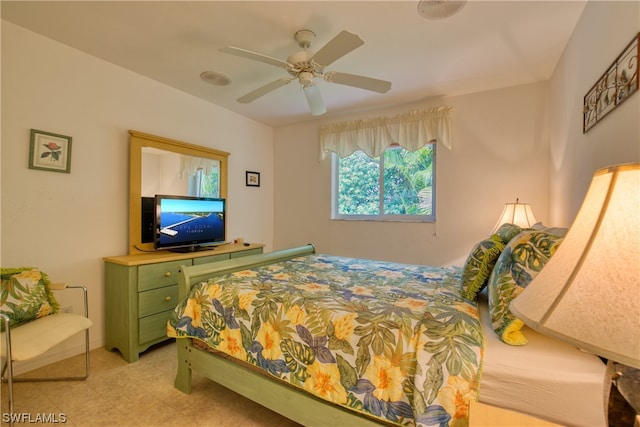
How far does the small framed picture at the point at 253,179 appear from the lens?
407 centimetres

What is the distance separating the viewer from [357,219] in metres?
3.81

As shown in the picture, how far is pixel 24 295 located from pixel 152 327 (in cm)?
87

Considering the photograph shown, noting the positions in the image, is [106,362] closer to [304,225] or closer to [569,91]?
[304,225]

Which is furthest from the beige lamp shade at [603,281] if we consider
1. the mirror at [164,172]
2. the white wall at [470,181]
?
the mirror at [164,172]

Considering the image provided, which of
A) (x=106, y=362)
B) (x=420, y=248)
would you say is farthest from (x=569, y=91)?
(x=106, y=362)

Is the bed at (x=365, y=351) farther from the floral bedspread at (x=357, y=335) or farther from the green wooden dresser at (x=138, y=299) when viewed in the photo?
the green wooden dresser at (x=138, y=299)

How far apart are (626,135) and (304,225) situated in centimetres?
340

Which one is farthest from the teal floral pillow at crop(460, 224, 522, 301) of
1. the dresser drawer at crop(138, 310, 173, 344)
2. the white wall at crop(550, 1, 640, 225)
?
the dresser drawer at crop(138, 310, 173, 344)

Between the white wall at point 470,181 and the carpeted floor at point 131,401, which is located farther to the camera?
the white wall at point 470,181

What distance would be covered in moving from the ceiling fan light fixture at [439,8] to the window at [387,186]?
Result: 1669 millimetres

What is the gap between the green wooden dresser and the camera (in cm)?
228

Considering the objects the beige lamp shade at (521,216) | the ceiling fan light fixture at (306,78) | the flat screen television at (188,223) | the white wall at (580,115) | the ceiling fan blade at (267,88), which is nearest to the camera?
the white wall at (580,115)

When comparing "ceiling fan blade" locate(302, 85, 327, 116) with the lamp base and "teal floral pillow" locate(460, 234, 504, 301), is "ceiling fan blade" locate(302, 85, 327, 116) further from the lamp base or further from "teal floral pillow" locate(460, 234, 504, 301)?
the lamp base

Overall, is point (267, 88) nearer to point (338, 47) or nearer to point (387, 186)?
point (338, 47)
